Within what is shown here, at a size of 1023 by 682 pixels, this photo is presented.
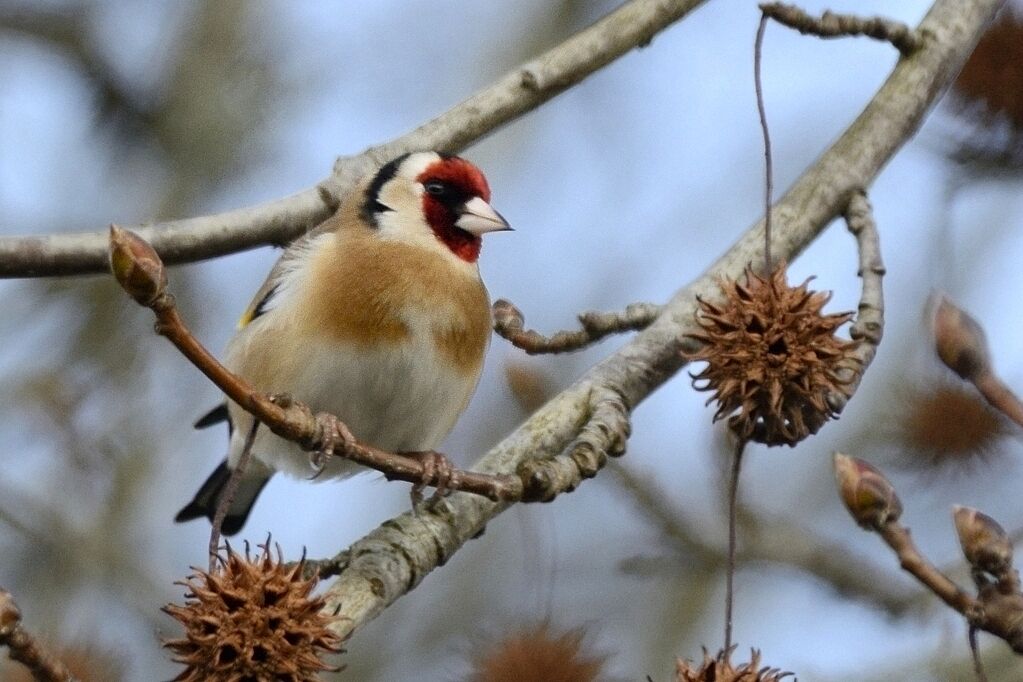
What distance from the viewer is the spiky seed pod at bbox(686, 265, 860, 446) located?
2357mm

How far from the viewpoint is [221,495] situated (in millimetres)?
3914

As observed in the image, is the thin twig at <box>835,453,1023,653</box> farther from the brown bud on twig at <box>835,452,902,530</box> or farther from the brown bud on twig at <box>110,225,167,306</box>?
the brown bud on twig at <box>110,225,167,306</box>

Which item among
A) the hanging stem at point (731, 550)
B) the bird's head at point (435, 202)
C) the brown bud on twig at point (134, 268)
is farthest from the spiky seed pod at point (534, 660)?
the bird's head at point (435, 202)

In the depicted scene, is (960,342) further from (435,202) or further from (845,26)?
(435,202)

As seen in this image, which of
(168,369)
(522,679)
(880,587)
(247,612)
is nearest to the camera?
(247,612)

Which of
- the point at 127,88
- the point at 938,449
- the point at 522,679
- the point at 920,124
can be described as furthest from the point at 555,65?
the point at 127,88

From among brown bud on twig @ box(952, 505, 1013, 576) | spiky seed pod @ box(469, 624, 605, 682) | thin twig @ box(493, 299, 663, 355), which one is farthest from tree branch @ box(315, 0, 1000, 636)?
brown bud on twig @ box(952, 505, 1013, 576)

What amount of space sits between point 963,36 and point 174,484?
376 cm

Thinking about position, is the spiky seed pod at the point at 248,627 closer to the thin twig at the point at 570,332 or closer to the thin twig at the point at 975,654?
the thin twig at the point at 975,654

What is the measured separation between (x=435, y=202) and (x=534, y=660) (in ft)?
5.10

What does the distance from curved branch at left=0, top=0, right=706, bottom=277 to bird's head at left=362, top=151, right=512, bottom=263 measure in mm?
489

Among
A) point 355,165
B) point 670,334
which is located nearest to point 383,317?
point 355,165

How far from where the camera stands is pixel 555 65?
330 centimetres

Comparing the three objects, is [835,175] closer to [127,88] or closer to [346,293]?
[346,293]
